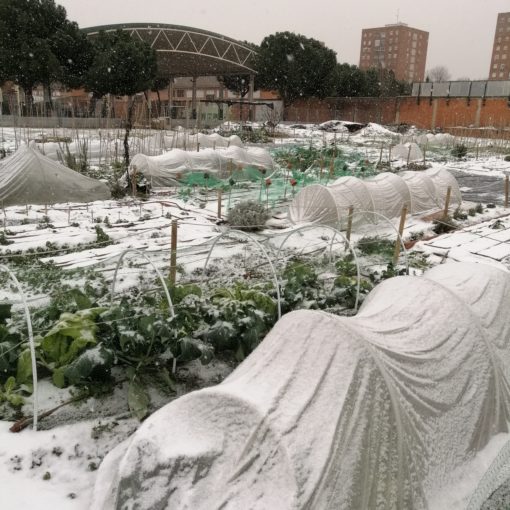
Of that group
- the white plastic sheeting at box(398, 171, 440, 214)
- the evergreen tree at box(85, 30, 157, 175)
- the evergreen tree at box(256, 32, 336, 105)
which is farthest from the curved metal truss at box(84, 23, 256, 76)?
the white plastic sheeting at box(398, 171, 440, 214)

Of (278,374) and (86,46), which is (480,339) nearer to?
(278,374)

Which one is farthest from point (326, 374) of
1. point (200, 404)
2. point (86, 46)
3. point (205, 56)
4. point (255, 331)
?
point (205, 56)

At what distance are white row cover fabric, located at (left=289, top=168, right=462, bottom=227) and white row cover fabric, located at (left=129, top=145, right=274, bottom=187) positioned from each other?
4207 mm

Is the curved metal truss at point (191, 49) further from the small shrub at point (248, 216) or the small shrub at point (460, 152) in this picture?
the small shrub at point (248, 216)

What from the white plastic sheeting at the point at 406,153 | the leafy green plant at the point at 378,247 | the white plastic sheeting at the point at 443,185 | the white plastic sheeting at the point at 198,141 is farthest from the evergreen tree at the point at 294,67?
the leafy green plant at the point at 378,247

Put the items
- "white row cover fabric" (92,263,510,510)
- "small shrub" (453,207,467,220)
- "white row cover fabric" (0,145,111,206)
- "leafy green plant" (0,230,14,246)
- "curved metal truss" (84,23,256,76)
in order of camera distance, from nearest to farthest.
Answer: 1. "white row cover fabric" (92,263,510,510)
2. "leafy green plant" (0,230,14,246)
3. "white row cover fabric" (0,145,111,206)
4. "small shrub" (453,207,467,220)
5. "curved metal truss" (84,23,256,76)

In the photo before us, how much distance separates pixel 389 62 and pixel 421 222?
96.0 meters

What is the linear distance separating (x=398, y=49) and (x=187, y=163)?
93.7 metres

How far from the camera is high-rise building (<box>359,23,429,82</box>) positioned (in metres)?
92.6

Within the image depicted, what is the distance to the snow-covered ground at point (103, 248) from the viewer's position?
115 inches

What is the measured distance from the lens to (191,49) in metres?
37.9

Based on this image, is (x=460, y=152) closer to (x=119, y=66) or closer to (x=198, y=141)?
(x=198, y=141)

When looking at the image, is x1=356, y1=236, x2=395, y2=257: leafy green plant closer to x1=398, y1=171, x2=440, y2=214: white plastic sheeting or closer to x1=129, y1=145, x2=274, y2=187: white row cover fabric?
x1=398, y1=171, x2=440, y2=214: white plastic sheeting

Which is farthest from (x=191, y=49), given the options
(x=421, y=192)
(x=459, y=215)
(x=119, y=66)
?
(x=459, y=215)
